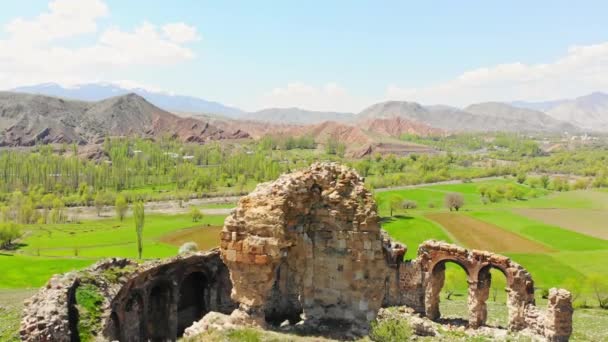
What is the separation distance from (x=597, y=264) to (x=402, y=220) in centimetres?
3422

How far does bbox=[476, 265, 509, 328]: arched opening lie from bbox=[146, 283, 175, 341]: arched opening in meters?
20.1

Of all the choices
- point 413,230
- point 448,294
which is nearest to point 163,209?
point 413,230

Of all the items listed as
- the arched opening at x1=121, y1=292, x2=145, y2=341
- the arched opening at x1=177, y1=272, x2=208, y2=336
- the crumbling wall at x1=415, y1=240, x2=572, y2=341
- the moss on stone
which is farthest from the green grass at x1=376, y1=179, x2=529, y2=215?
the moss on stone

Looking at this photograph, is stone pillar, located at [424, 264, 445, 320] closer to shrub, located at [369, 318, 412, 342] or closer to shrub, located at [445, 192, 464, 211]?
shrub, located at [369, 318, 412, 342]

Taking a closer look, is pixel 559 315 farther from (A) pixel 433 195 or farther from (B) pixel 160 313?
(A) pixel 433 195

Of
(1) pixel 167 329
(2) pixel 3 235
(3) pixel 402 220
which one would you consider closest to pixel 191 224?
(2) pixel 3 235

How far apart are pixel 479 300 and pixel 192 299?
19533 millimetres

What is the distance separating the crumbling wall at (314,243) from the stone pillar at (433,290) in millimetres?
11751

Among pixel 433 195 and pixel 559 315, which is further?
pixel 433 195

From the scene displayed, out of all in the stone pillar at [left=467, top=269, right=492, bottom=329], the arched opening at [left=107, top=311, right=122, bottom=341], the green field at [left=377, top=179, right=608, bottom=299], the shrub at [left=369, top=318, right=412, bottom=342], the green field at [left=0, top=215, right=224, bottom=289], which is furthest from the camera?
the green field at [left=377, top=179, right=608, bottom=299]

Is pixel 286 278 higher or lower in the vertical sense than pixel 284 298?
higher

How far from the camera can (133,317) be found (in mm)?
26562

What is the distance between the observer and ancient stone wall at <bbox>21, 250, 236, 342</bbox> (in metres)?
18.4

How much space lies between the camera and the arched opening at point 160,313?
29469mm
